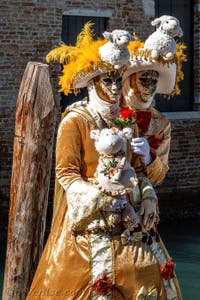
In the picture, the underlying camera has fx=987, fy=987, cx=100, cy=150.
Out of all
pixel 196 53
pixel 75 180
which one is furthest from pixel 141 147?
pixel 196 53

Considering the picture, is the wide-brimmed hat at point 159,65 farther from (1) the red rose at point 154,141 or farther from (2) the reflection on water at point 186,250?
(2) the reflection on water at point 186,250

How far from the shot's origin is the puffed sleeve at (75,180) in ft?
17.5

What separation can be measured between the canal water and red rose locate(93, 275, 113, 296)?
4741 millimetres

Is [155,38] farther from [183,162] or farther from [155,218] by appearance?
[183,162]

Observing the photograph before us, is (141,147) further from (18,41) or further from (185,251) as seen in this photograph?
(18,41)

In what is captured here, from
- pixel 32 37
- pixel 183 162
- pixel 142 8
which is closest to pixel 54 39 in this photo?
pixel 32 37

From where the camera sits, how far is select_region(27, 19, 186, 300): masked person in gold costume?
536cm

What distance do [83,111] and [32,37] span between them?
7233mm

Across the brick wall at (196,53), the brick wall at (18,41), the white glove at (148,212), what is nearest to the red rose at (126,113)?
the white glove at (148,212)

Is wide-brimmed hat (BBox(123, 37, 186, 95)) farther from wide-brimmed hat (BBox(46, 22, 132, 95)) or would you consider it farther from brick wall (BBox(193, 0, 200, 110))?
brick wall (BBox(193, 0, 200, 110))

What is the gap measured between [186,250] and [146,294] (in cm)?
703

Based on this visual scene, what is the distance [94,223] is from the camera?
5391 mm

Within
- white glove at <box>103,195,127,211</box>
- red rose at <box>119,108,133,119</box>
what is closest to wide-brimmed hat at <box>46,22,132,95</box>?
red rose at <box>119,108,133,119</box>

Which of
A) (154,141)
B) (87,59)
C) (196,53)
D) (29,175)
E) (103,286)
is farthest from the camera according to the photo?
(196,53)
